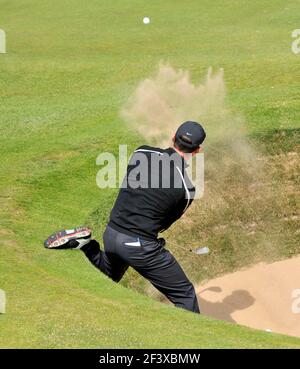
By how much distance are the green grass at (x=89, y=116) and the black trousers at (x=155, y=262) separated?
1.34 ft

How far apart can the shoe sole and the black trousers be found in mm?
367

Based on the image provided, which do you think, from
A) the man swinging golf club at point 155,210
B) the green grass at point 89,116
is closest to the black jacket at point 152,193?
the man swinging golf club at point 155,210

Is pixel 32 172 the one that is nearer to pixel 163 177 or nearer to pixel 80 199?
pixel 80 199

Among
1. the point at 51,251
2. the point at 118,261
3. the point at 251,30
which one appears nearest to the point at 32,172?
the point at 51,251

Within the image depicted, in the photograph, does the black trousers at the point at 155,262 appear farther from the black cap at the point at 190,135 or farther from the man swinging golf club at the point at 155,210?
the black cap at the point at 190,135

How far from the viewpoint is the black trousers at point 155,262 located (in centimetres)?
1158

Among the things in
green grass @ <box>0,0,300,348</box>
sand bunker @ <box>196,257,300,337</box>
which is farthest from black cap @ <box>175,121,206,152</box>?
sand bunker @ <box>196,257,300,337</box>

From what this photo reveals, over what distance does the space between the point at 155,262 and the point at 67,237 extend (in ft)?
4.20

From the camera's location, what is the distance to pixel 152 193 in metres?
11.4

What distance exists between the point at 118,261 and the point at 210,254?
4.22 metres

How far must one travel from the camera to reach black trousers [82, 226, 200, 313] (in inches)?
456

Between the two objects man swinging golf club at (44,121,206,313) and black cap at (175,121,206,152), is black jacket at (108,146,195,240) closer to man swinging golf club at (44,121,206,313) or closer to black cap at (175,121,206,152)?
man swinging golf club at (44,121,206,313)

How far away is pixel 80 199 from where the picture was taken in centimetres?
1510

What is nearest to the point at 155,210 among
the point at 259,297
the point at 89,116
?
the point at 259,297
